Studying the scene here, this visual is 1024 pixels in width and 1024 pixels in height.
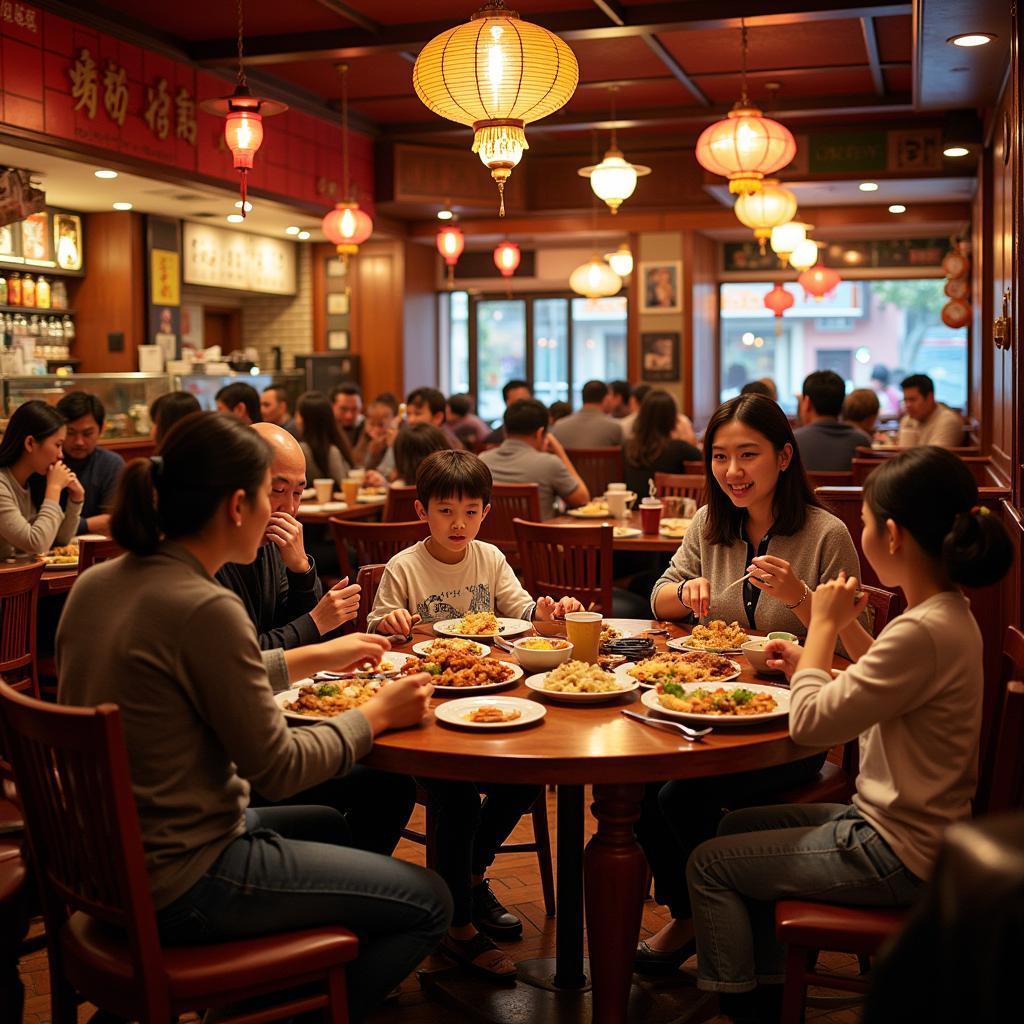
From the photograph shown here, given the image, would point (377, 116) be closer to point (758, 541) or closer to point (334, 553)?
point (334, 553)

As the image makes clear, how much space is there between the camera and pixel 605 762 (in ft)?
6.66

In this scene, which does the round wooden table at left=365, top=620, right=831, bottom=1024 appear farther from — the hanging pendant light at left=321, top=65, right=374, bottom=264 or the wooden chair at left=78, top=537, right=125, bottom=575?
the hanging pendant light at left=321, top=65, right=374, bottom=264

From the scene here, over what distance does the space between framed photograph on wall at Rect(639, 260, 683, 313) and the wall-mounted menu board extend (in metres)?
5.48

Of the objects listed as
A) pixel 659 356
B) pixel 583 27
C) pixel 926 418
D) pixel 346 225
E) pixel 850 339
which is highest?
pixel 583 27

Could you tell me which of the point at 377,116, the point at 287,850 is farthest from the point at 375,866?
the point at 377,116

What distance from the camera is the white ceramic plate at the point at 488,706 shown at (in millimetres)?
2193

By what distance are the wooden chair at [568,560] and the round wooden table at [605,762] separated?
1.68 metres

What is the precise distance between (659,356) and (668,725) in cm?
1018

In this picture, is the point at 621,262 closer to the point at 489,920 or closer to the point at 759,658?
the point at 489,920

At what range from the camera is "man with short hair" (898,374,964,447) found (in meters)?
9.38

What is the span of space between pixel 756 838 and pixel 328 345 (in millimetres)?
10285

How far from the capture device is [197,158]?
27.0 feet

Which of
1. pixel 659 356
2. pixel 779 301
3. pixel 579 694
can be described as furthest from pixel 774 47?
pixel 579 694

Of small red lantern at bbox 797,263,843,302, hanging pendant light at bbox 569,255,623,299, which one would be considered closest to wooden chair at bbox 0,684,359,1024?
hanging pendant light at bbox 569,255,623,299
